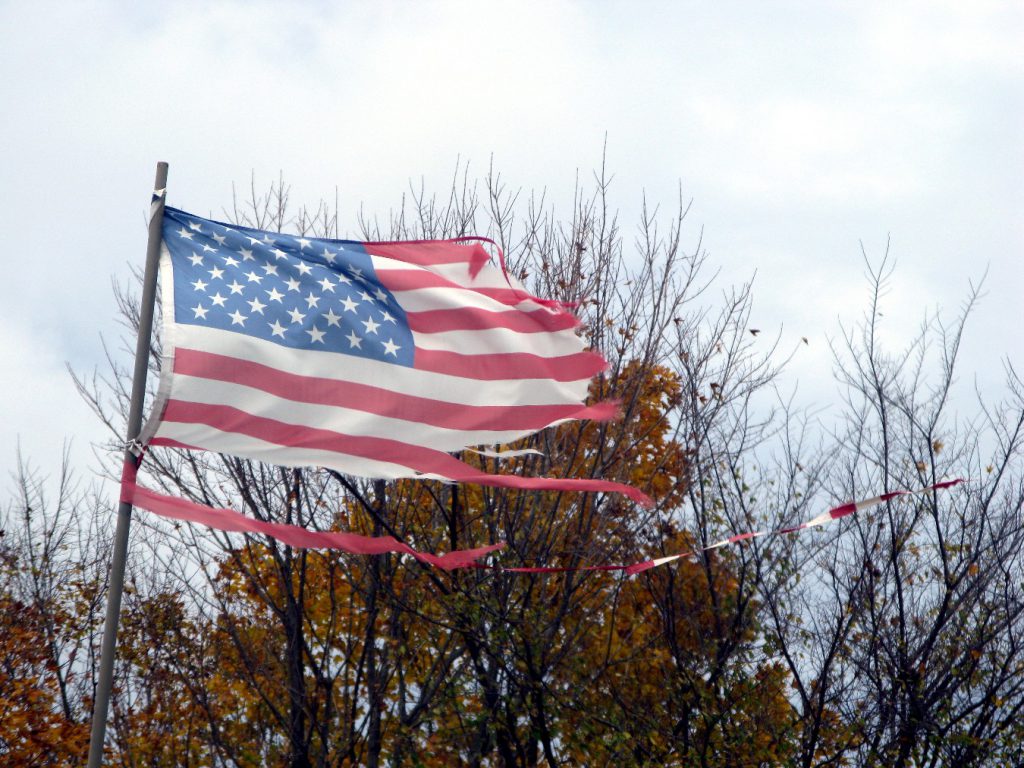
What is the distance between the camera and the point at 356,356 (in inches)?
221

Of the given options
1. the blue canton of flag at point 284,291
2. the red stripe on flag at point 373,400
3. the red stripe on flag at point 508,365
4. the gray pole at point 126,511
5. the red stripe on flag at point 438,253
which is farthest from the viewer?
the red stripe on flag at point 438,253

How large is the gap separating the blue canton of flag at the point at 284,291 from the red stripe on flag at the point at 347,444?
0.47 m

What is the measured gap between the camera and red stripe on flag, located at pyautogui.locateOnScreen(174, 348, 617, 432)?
5.01 meters

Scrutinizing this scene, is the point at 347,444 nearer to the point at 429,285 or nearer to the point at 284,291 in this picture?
the point at 284,291

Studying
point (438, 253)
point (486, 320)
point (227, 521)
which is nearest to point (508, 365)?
point (486, 320)

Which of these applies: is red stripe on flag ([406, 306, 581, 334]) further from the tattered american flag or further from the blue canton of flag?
the blue canton of flag

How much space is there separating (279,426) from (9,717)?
369 inches

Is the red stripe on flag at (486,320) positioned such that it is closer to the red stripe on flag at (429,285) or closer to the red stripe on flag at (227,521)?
the red stripe on flag at (429,285)

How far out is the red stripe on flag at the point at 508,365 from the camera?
590 centimetres

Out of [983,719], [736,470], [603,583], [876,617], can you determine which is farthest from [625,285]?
[983,719]

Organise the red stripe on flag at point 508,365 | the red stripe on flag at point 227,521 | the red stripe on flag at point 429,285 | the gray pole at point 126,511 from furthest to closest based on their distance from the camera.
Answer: the red stripe on flag at point 429,285, the red stripe on flag at point 508,365, the red stripe on flag at point 227,521, the gray pole at point 126,511

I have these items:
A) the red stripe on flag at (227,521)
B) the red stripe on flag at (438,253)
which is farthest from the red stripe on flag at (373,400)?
the red stripe on flag at (438,253)

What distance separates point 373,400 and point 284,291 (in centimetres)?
73

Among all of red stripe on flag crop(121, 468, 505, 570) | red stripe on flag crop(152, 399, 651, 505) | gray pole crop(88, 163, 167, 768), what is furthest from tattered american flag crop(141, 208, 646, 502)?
red stripe on flag crop(121, 468, 505, 570)
